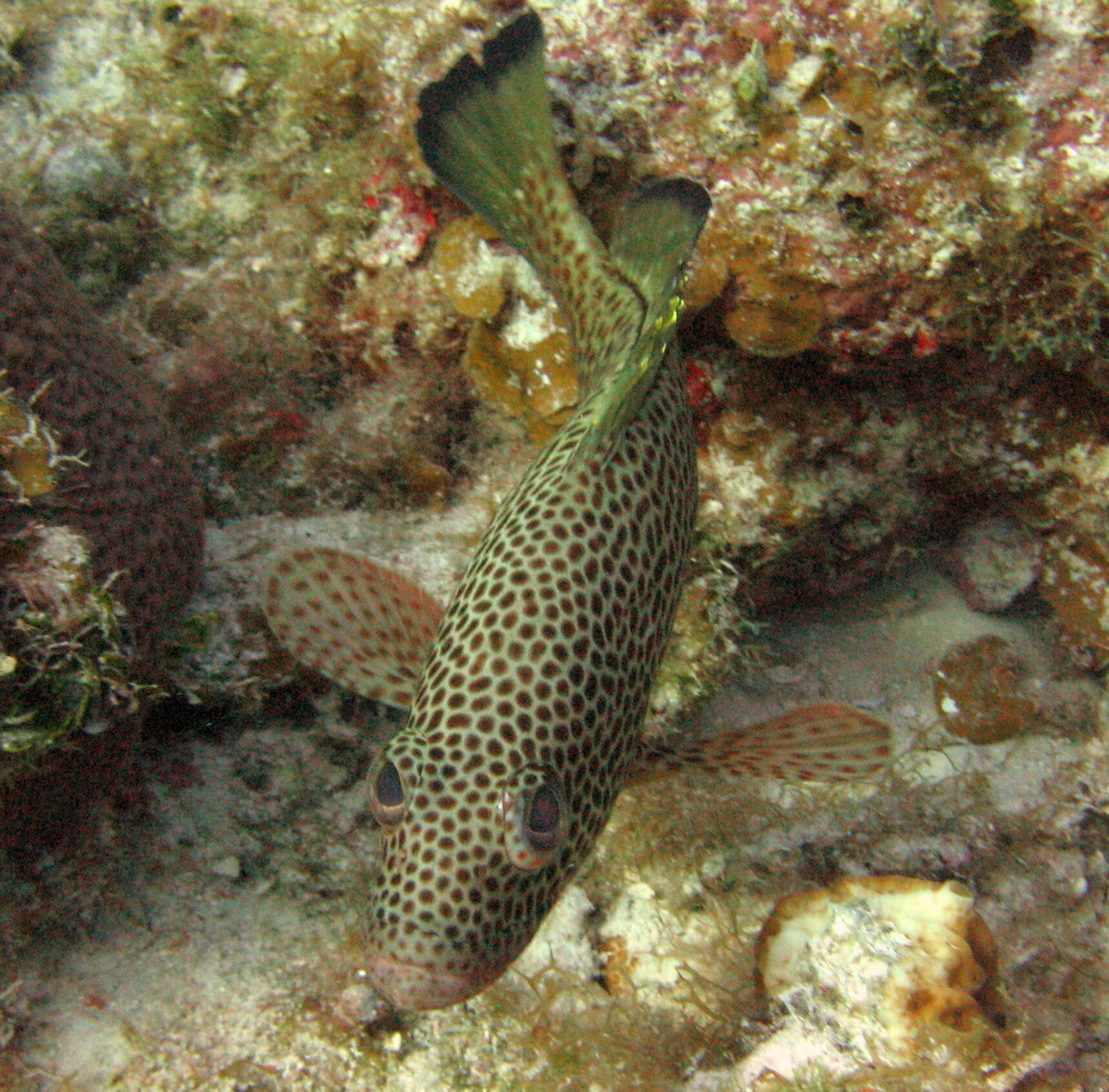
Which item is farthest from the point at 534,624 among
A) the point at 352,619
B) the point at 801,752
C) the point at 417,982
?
the point at 801,752

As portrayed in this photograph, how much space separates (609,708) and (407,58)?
12.0ft

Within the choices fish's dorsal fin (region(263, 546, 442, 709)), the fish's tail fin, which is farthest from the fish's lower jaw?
the fish's tail fin

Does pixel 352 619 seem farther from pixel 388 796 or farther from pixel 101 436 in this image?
pixel 101 436

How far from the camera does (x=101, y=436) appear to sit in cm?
307

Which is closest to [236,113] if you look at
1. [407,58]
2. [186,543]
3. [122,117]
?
[122,117]

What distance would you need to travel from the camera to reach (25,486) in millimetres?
2576

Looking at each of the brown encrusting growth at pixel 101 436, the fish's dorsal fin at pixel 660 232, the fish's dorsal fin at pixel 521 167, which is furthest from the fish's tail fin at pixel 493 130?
the brown encrusting growth at pixel 101 436

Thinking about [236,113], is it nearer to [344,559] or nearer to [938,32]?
[344,559]

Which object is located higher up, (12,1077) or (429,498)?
(429,498)

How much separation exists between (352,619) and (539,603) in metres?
1.00

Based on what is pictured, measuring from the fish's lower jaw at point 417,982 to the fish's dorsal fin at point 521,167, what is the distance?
2335 mm

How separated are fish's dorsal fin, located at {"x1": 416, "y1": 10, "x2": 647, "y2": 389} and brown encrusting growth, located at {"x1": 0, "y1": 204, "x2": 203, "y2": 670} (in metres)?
1.67

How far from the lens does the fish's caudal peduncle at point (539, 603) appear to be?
96.6 inches

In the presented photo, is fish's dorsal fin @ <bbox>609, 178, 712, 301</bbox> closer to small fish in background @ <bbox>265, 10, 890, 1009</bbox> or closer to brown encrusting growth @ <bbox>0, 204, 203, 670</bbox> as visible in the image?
small fish in background @ <bbox>265, 10, 890, 1009</bbox>
